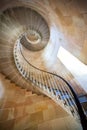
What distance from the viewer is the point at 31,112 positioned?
4.03m

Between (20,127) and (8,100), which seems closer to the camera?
(20,127)

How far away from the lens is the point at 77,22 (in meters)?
3.14

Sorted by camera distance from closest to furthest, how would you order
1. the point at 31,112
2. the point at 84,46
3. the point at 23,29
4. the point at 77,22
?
the point at 77,22 < the point at 84,46 < the point at 31,112 < the point at 23,29

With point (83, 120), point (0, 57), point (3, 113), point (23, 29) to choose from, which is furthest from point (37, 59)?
point (83, 120)

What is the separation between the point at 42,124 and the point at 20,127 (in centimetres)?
62

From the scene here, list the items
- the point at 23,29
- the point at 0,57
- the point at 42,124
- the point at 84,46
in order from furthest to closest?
the point at 23,29 → the point at 0,57 → the point at 42,124 → the point at 84,46

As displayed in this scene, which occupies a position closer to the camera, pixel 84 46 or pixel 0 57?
pixel 84 46

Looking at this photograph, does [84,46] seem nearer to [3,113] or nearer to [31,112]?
[31,112]

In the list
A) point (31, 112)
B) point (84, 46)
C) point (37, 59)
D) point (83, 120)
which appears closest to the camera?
point (83, 120)

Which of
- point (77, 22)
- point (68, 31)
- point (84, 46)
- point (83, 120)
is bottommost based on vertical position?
point (83, 120)

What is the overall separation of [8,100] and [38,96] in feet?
3.67

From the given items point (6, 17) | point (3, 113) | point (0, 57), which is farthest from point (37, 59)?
point (3, 113)

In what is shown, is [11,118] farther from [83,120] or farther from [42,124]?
[83,120]

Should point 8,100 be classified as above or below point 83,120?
above
